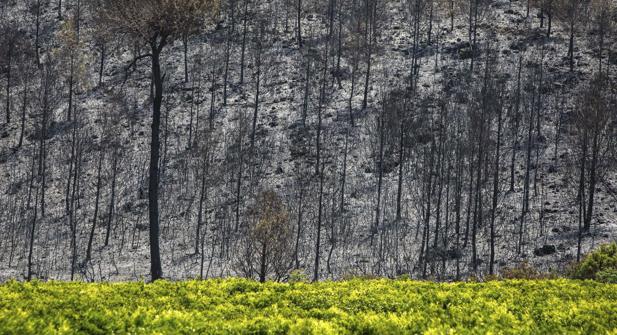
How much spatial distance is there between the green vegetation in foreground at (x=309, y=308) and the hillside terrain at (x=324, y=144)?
16.6 m

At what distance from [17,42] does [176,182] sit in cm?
3503

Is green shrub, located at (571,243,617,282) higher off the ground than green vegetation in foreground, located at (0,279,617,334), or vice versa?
green vegetation in foreground, located at (0,279,617,334)

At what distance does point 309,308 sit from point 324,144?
41.7 meters

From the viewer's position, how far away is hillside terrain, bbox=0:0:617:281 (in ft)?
136

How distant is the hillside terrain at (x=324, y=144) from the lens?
4138cm

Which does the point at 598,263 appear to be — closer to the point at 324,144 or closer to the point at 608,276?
the point at 608,276

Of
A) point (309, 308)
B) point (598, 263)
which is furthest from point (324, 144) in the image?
point (309, 308)

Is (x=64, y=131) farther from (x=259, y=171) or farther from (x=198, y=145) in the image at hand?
(x=259, y=171)

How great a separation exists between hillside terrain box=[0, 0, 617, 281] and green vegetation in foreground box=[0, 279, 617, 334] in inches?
652

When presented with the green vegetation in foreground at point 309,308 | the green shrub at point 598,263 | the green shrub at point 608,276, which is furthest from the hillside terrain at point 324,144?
the green vegetation in foreground at point 309,308

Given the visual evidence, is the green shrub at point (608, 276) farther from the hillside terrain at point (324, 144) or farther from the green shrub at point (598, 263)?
the hillside terrain at point (324, 144)

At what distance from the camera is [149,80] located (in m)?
62.2

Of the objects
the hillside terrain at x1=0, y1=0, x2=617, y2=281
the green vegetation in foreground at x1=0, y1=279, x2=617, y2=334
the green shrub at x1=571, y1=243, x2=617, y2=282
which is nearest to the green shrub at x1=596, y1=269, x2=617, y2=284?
the green shrub at x1=571, y1=243, x2=617, y2=282

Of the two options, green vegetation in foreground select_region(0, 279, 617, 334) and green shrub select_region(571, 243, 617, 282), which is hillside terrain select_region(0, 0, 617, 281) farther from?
green vegetation in foreground select_region(0, 279, 617, 334)
